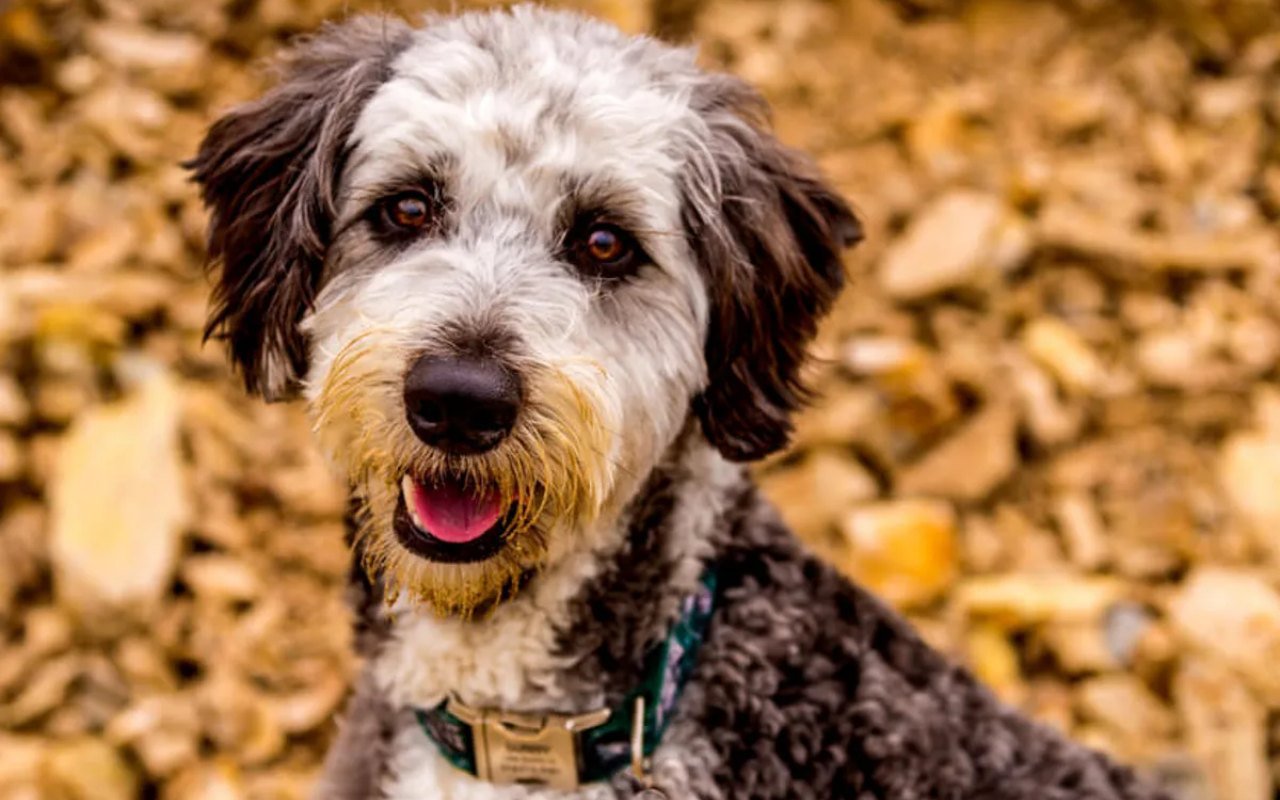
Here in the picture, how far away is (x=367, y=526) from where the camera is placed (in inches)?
109

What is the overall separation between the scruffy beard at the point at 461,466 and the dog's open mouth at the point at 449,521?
0.01 metres

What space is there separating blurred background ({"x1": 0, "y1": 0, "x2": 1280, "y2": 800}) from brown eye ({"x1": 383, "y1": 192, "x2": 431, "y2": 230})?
2.07 m

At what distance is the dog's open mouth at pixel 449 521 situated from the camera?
8.71ft

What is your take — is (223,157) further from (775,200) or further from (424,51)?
(775,200)

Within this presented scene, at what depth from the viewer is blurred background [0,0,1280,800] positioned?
15.1 feet

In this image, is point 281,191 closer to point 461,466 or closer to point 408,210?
point 408,210

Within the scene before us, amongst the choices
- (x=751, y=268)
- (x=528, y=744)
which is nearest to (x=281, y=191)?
(x=751, y=268)

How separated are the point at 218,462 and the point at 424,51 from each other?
2532 millimetres

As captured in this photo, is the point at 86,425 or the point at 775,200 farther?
the point at 86,425

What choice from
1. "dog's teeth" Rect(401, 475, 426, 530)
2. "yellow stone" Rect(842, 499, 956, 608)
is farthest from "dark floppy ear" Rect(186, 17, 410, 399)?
"yellow stone" Rect(842, 499, 956, 608)

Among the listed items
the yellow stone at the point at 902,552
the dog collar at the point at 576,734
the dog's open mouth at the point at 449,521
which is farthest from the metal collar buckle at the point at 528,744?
the yellow stone at the point at 902,552

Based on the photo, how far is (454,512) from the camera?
2682 mm

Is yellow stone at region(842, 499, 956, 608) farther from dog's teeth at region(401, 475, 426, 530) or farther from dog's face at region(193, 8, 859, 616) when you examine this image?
dog's teeth at region(401, 475, 426, 530)

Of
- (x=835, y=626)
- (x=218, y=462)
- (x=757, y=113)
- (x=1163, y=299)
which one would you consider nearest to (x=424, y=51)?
(x=757, y=113)
